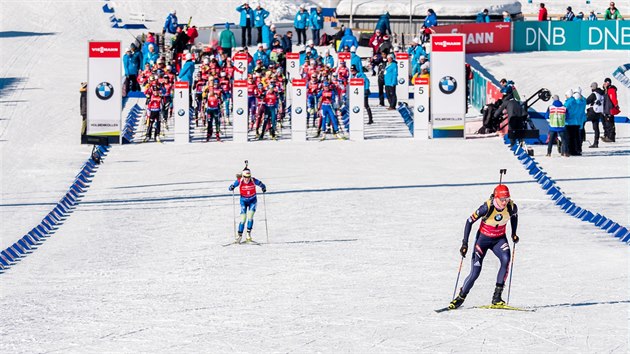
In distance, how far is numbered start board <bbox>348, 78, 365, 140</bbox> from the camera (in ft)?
111

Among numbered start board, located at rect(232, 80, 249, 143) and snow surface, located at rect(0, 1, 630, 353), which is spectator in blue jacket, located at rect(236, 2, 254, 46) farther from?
numbered start board, located at rect(232, 80, 249, 143)

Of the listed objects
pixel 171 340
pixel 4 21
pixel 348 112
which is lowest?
pixel 171 340

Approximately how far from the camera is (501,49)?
159 ft

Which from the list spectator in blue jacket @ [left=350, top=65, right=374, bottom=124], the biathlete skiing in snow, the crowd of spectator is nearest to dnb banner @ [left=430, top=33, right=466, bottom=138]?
the crowd of spectator

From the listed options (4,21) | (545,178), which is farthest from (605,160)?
(4,21)

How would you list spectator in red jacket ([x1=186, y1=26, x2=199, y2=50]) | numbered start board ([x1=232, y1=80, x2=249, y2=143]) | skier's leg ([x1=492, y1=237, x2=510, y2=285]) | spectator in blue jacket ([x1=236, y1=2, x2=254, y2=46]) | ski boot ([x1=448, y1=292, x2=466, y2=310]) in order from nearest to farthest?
skier's leg ([x1=492, y1=237, x2=510, y2=285]) → ski boot ([x1=448, y1=292, x2=466, y2=310]) → numbered start board ([x1=232, y1=80, x2=249, y2=143]) → spectator in red jacket ([x1=186, y1=26, x2=199, y2=50]) → spectator in blue jacket ([x1=236, y1=2, x2=254, y2=46])

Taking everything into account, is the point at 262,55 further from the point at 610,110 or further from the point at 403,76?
the point at 610,110

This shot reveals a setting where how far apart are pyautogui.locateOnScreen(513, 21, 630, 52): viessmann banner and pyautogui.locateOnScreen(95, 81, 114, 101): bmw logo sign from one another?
63.2 ft

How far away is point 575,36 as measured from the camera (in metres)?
49.2

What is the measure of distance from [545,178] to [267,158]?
6.22m

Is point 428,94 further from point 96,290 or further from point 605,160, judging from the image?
point 96,290

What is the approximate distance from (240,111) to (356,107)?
252 cm

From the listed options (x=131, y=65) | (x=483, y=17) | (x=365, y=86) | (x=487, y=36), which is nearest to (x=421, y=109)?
(x=365, y=86)

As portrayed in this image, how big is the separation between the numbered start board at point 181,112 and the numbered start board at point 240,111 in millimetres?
1050
